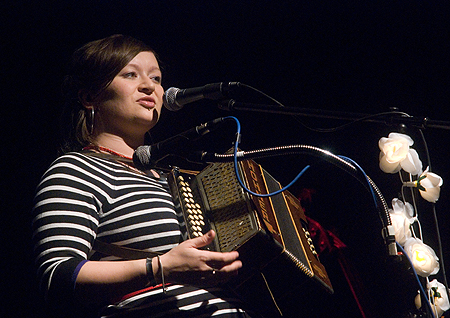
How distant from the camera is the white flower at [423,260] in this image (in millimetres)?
2000

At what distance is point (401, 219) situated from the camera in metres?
2.18

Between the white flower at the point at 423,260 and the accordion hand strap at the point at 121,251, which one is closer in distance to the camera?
the accordion hand strap at the point at 121,251

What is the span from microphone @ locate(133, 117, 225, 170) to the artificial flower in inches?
51.7

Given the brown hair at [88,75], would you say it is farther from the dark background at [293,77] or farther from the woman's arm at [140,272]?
the woman's arm at [140,272]

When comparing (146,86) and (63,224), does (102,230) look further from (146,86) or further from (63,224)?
(146,86)

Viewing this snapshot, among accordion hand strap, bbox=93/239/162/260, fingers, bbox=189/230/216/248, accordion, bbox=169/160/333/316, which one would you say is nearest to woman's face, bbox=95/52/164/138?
accordion, bbox=169/160/333/316

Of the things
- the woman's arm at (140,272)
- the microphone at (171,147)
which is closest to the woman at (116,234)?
the woman's arm at (140,272)

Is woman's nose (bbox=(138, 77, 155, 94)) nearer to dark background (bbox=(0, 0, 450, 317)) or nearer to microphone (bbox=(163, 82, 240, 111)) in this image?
microphone (bbox=(163, 82, 240, 111))

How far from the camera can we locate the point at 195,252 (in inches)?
54.7

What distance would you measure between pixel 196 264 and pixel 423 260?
1.16 metres

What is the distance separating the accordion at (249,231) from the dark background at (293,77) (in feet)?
2.26

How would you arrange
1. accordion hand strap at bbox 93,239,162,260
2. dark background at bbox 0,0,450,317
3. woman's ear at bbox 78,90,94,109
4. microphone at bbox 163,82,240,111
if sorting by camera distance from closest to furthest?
accordion hand strap at bbox 93,239,162,260, microphone at bbox 163,82,240,111, woman's ear at bbox 78,90,94,109, dark background at bbox 0,0,450,317

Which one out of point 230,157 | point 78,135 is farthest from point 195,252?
point 78,135

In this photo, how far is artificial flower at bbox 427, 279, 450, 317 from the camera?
2008mm
